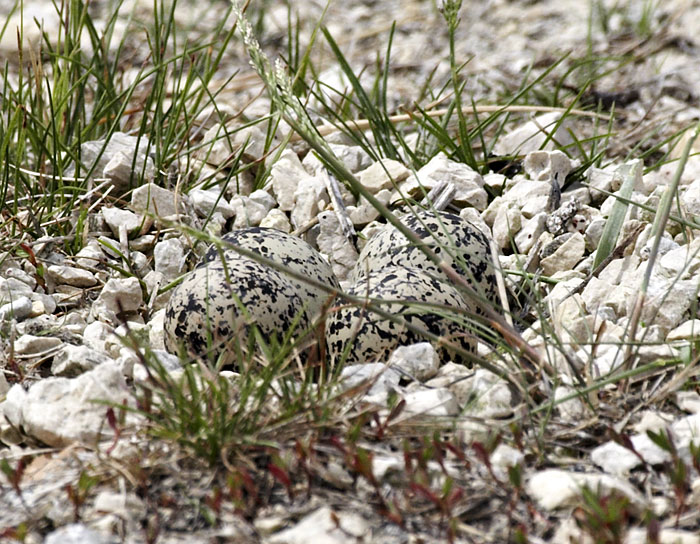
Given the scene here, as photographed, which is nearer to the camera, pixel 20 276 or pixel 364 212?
pixel 20 276

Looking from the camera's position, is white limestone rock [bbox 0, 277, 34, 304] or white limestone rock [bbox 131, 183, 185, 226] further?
white limestone rock [bbox 131, 183, 185, 226]

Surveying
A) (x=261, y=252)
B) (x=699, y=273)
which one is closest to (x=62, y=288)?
(x=261, y=252)

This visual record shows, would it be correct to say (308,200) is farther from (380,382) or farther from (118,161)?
(380,382)

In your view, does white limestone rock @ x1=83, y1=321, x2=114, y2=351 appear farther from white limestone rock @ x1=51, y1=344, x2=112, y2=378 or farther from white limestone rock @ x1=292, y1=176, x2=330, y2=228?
white limestone rock @ x1=292, y1=176, x2=330, y2=228

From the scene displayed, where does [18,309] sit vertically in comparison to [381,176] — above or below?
below

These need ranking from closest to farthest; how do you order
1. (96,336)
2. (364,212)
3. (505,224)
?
(96,336)
(505,224)
(364,212)

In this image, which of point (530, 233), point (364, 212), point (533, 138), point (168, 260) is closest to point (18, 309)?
point (168, 260)

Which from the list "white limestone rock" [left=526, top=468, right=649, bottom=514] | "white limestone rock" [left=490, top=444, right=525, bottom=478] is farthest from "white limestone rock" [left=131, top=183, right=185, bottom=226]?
"white limestone rock" [left=526, top=468, right=649, bottom=514]
